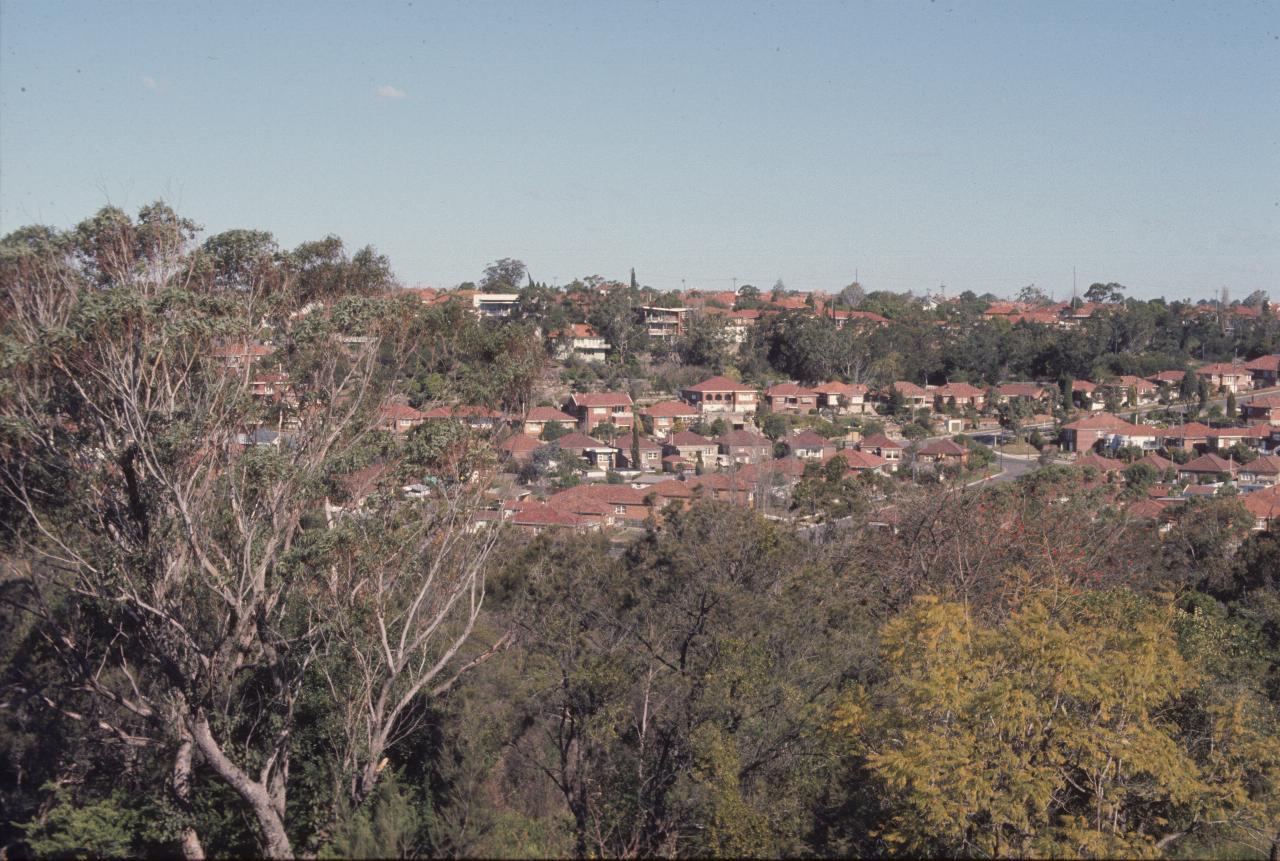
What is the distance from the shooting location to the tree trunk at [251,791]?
7145mm

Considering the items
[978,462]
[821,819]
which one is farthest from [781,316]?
[821,819]

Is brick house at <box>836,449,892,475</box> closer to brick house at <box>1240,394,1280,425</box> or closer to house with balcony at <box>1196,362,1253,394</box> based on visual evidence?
brick house at <box>1240,394,1280,425</box>

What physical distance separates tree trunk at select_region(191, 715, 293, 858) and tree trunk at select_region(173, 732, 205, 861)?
605 millimetres

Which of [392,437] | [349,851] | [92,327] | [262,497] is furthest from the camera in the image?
[392,437]

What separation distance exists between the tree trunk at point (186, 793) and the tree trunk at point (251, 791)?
60 centimetres

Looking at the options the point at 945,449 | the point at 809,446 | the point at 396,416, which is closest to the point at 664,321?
the point at 809,446

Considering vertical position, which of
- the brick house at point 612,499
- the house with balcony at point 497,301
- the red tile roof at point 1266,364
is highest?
the house with balcony at point 497,301

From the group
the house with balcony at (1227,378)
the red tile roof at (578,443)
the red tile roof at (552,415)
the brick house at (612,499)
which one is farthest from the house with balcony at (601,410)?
the house with balcony at (1227,378)

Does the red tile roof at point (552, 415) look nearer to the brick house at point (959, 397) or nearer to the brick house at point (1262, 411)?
the brick house at point (959, 397)

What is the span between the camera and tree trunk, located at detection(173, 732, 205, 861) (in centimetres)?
771

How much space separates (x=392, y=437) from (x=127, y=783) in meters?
3.43

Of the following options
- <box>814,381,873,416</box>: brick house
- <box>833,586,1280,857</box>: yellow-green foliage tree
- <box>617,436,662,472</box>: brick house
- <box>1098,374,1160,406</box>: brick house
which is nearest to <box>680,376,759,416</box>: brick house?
<box>814,381,873,416</box>: brick house

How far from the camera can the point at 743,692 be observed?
857 centimetres

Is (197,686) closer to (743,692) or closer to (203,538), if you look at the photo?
(203,538)
